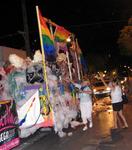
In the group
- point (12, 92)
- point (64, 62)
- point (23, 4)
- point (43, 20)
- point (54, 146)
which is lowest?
point (54, 146)

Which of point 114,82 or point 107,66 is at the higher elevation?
point 107,66

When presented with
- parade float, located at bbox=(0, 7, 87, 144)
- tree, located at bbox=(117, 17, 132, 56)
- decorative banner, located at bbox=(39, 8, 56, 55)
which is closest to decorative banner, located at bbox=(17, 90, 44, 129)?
parade float, located at bbox=(0, 7, 87, 144)

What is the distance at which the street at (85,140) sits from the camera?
10.9 metres

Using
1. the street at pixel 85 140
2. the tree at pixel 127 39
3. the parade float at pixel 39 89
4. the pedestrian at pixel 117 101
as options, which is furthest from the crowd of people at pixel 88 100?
the tree at pixel 127 39

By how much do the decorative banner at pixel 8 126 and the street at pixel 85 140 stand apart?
728 mm

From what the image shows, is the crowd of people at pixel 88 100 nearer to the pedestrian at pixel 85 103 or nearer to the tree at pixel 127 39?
the pedestrian at pixel 85 103

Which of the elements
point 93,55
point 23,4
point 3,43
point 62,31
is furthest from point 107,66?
point 62,31

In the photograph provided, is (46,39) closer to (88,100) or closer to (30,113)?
(30,113)

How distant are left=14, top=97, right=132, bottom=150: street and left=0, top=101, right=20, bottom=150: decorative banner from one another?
0.73 m

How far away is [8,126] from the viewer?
10.5 meters

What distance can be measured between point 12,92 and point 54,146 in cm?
228

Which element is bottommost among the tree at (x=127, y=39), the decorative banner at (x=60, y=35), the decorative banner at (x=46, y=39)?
the decorative banner at (x=46, y=39)

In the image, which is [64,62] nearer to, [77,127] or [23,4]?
[77,127]

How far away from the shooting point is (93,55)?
6806cm
